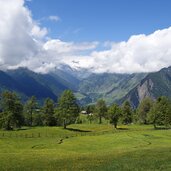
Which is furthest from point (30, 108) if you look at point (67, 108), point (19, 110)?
point (67, 108)

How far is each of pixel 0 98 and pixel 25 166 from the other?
337 feet

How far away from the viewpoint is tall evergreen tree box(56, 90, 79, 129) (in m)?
143

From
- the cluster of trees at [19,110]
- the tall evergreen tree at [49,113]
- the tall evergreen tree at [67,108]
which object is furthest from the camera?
the tall evergreen tree at [49,113]

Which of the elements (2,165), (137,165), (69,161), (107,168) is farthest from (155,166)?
(2,165)

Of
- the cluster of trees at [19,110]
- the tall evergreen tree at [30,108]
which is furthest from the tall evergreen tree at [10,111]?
the tall evergreen tree at [30,108]

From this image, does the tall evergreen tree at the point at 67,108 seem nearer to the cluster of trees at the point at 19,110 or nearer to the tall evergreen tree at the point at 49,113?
the cluster of trees at the point at 19,110

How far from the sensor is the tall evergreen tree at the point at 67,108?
14312 centimetres

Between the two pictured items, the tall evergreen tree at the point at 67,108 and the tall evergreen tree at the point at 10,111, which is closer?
the tall evergreen tree at the point at 10,111

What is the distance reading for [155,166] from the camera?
42.3 meters

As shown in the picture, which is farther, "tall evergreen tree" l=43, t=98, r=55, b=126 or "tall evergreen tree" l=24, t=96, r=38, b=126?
"tall evergreen tree" l=24, t=96, r=38, b=126

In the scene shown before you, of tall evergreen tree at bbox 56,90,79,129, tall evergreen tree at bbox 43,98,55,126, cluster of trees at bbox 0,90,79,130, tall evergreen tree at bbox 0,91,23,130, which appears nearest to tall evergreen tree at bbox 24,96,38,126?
tall evergreen tree at bbox 43,98,55,126

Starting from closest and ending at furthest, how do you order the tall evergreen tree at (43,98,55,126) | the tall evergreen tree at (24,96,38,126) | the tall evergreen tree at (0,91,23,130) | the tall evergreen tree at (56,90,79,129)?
the tall evergreen tree at (0,91,23,130), the tall evergreen tree at (56,90,79,129), the tall evergreen tree at (43,98,55,126), the tall evergreen tree at (24,96,38,126)

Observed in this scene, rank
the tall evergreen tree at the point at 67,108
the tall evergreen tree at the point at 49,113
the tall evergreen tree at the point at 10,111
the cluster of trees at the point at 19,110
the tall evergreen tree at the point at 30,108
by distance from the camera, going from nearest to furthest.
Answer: the tall evergreen tree at the point at 10,111 < the cluster of trees at the point at 19,110 < the tall evergreen tree at the point at 67,108 < the tall evergreen tree at the point at 49,113 < the tall evergreen tree at the point at 30,108

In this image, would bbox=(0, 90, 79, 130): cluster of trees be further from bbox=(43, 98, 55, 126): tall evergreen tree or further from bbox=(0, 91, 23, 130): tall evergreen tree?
bbox=(43, 98, 55, 126): tall evergreen tree
